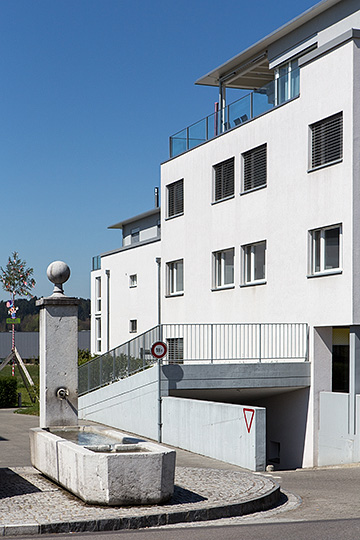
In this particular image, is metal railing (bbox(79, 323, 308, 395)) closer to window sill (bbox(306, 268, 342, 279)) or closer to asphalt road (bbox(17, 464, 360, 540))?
window sill (bbox(306, 268, 342, 279))

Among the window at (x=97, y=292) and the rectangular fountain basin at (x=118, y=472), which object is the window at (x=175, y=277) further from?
the window at (x=97, y=292)

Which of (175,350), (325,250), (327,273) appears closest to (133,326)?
(175,350)

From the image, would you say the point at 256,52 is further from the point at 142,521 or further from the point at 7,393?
the point at 142,521

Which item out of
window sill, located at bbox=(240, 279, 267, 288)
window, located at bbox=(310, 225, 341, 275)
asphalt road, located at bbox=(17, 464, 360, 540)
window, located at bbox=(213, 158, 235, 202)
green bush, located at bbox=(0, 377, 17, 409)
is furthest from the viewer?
green bush, located at bbox=(0, 377, 17, 409)

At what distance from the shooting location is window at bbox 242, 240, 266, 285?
25.8 m

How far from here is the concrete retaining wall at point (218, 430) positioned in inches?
667

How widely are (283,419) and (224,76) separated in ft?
47.6

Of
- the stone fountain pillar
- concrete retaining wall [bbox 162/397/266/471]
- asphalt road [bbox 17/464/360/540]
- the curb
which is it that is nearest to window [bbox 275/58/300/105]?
concrete retaining wall [bbox 162/397/266/471]

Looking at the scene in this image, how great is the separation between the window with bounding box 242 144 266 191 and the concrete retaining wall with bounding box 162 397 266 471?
814 cm

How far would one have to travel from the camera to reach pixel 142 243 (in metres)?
41.3

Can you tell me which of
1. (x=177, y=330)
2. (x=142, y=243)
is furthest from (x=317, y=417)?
(x=142, y=243)

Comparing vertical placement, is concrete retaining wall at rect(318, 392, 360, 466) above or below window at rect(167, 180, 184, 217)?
below

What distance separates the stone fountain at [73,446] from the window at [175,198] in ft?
58.3

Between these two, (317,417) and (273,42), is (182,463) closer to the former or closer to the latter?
(317,417)
